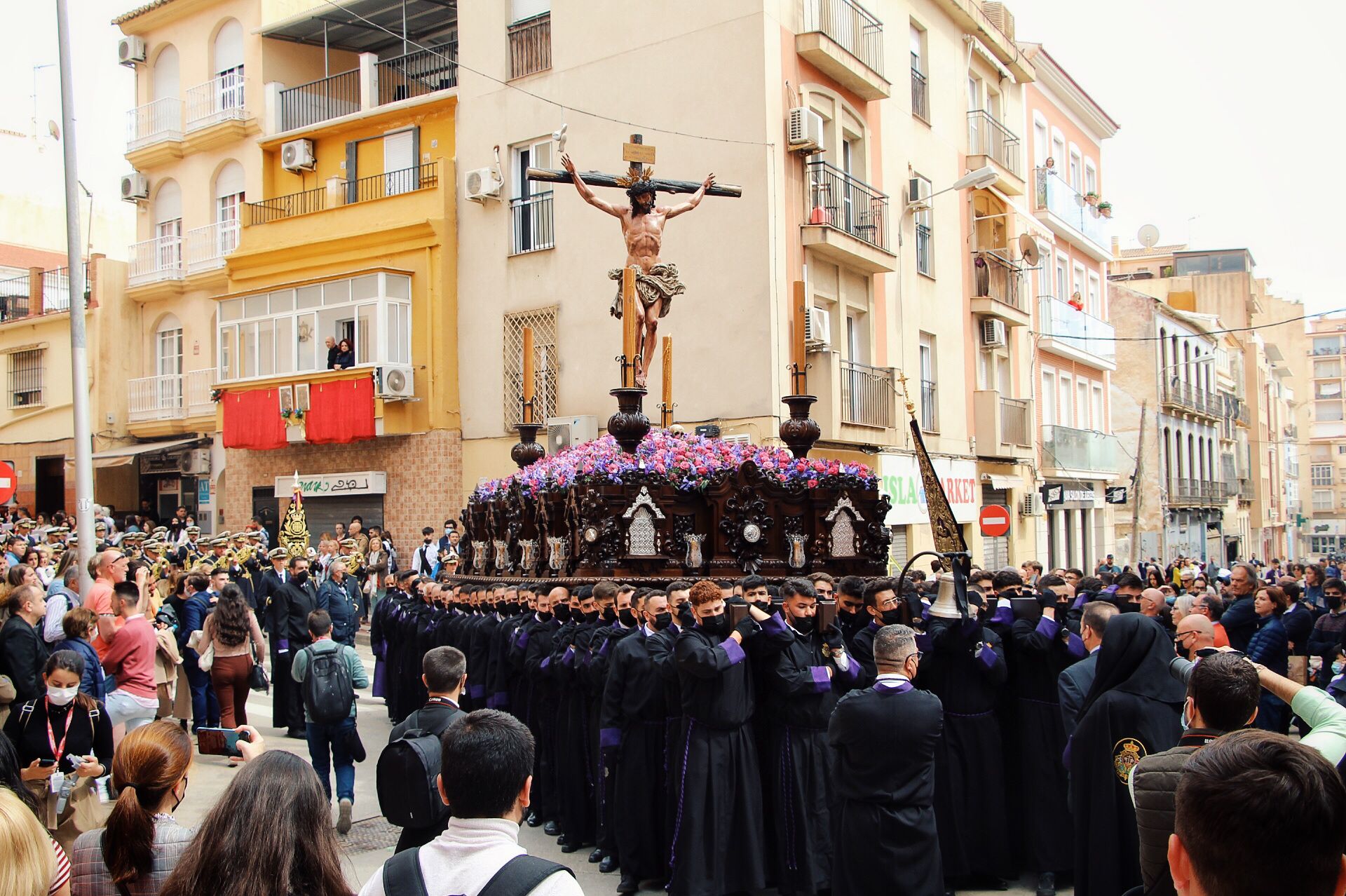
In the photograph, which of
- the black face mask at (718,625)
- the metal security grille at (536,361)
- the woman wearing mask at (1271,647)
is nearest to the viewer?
the black face mask at (718,625)

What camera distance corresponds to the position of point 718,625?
6.65m

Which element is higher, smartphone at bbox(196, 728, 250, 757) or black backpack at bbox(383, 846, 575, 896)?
smartphone at bbox(196, 728, 250, 757)

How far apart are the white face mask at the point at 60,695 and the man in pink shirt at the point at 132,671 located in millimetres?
2540

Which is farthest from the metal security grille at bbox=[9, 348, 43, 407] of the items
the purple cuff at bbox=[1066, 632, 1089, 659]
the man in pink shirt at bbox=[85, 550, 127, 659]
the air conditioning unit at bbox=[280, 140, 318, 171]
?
the purple cuff at bbox=[1066, 632, 1089, 659]

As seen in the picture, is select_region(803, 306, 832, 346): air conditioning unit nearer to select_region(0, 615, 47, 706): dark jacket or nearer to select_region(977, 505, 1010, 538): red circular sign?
select_region(977, 505, 1010, 538): red circular sign

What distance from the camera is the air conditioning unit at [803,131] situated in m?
18.9

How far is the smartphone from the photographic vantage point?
3.92 m

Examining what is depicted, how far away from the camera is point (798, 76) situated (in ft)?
64.1

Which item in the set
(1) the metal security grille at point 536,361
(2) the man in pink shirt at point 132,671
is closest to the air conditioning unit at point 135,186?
(1) the metal security grille at point 536,361

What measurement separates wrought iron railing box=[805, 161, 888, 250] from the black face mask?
13731mm

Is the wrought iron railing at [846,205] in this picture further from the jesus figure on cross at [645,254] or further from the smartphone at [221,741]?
the smartphone at [221,741]

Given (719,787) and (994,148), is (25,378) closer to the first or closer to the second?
(994,148)

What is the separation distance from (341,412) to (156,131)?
11375mm

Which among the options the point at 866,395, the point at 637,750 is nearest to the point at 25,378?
the point at 866,395
